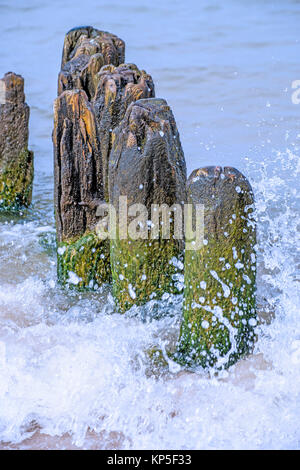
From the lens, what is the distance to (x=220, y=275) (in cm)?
300

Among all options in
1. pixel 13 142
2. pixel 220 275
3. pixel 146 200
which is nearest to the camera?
pixel 220 275

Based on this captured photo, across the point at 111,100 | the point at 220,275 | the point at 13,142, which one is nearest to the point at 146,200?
the point at 220,275

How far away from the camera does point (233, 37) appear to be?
36.9 feet

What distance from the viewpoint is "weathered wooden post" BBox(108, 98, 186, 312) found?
332cm

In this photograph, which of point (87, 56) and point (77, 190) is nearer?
point (77, 190)

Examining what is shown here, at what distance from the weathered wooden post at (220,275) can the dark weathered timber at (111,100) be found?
113 centimetres

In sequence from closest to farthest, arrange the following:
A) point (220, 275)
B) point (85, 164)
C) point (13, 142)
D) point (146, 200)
Answer: point (220, 275)
point (146, 200)
point (85, 164)
point (13, 142)

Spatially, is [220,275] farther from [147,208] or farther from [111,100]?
A: [111,100]

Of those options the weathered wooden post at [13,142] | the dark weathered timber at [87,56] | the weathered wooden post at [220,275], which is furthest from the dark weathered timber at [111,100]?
the weathered wooden post at [13,142]

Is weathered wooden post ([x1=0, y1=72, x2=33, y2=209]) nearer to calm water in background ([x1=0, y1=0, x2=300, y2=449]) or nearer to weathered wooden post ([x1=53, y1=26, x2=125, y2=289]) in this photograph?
calm water in background ([x1=0, y1=0, x2=300, y2=449])

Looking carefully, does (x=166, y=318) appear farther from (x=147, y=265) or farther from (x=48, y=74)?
(x=48, y=74)

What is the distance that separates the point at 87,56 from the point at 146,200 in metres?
1.97

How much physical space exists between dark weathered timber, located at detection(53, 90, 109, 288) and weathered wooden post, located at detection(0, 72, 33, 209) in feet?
4.97
